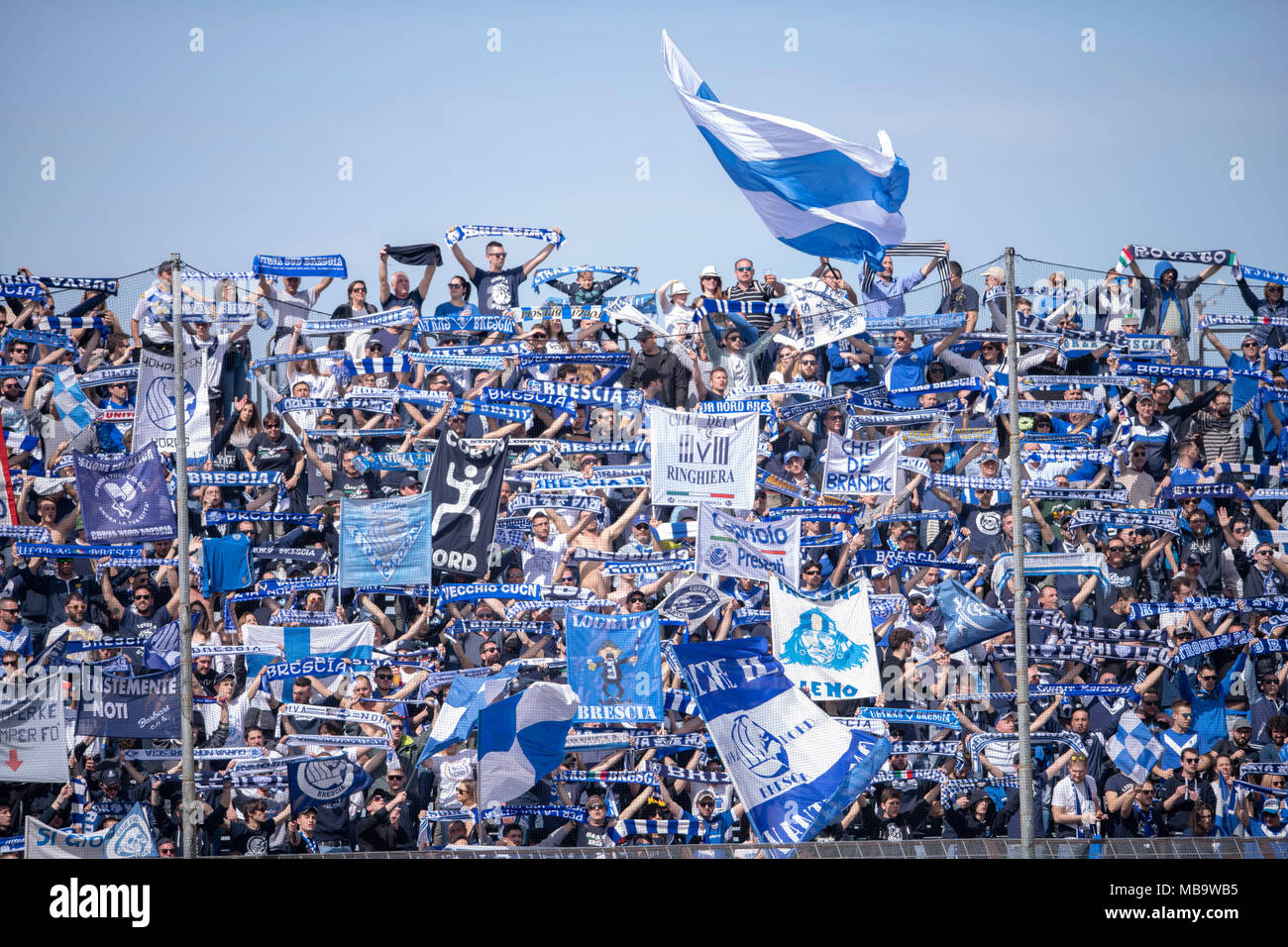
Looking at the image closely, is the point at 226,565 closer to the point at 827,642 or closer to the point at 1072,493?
the point at 827,642

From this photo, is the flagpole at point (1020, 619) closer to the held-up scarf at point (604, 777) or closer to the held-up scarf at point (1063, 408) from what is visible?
the held-up scarf at point (1063, 408)

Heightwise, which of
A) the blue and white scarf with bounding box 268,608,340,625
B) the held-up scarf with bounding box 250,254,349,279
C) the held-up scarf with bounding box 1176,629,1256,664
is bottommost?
the held-up scarf with bounding box 1176,629,1256,664

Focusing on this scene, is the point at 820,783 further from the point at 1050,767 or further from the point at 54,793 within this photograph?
the point at 54,793

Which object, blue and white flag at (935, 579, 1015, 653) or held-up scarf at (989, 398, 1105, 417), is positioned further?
held-up scarf at (989, 398, 1105, 417)

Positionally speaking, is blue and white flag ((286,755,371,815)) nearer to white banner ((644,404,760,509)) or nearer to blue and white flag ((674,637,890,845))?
blue and white flag ((674,637,890,845))

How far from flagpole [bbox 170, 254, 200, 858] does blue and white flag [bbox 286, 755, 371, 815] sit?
89 centimetres

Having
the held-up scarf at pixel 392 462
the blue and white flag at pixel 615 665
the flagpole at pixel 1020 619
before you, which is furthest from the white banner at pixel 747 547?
the held-up scarf at pixel 392 462

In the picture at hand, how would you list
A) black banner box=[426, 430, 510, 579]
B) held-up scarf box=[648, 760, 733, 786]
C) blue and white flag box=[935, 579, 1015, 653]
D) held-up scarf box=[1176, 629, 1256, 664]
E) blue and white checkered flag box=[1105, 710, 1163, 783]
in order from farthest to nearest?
black banner box=[426, 430, 510, 579], held-up scarf box=[1176, 629, 1256, 664], blue and white flag box=[935, 579, 1015, 653], blue and white checkered flag box=[1105, 710, 1163, 783], held-up scarf box=[648, 760, 733, 786]

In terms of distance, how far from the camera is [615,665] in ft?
53.2

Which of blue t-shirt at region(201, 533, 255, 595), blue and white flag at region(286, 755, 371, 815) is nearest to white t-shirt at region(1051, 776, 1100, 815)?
blue and white flag at region(286, 755, 371, 815)

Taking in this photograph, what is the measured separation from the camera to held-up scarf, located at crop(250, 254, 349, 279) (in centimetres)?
1906

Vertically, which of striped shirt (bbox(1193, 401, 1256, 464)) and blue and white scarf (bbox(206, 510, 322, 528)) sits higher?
striped shirt (bbox(1193, 401, 1256, 464))

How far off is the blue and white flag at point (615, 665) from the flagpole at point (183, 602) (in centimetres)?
347
